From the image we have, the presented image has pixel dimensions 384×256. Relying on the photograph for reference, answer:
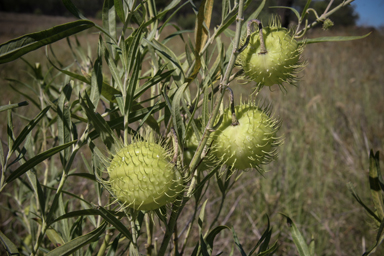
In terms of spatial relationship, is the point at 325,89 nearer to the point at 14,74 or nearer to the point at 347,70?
the point at 347,70

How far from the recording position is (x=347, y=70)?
204 inches

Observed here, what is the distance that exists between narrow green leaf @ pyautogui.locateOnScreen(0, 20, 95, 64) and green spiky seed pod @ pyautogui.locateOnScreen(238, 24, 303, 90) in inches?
14.3

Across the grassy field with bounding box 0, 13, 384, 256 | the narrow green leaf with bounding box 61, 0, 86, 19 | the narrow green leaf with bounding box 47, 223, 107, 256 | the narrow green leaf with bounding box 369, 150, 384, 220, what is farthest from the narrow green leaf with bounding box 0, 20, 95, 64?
the grassy field with bounding box 0, 13, 384, 256

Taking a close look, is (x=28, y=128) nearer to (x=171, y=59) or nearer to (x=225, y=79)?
(x=171, y=59)

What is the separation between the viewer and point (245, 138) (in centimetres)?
63

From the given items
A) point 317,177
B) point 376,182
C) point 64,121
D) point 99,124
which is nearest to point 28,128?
point 64,121

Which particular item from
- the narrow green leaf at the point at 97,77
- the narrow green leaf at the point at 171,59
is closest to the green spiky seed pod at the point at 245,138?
the narrow green leaf at the point at 171,59

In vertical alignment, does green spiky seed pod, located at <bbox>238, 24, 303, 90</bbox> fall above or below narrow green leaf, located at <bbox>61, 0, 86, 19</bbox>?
below

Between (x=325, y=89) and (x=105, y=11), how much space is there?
4.10 metres

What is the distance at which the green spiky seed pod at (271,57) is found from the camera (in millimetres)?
644

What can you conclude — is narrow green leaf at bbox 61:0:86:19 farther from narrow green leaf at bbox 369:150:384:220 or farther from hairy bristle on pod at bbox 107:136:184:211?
narrow green leaf at bbox 369:150:384:220

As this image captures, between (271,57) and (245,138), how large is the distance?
20 centimetres

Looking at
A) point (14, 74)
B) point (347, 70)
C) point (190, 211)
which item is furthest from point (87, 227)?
point (347, 70)

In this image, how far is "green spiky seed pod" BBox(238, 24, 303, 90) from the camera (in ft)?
2.11
